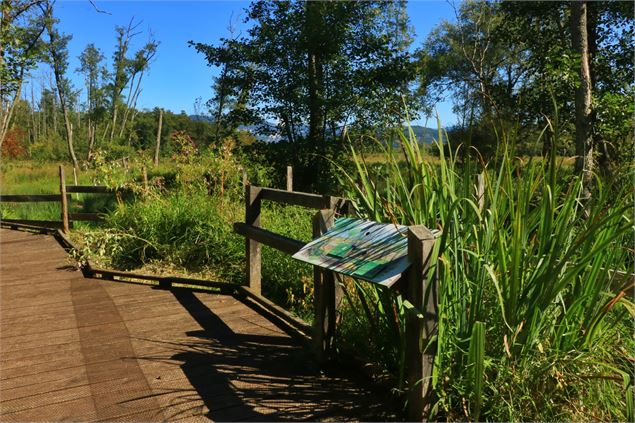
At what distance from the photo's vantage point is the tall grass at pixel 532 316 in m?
1.91

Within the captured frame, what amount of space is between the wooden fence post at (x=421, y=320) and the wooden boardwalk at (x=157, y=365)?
1.09 ft

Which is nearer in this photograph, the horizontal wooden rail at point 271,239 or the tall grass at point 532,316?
the tall grass at point 532,316

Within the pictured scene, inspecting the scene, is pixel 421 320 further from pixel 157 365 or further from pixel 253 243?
pixel 253 243

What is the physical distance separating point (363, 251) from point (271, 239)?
1712 millimetres

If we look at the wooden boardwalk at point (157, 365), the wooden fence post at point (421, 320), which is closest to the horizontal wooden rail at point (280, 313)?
the wooden boardwalk at point (157, 365)

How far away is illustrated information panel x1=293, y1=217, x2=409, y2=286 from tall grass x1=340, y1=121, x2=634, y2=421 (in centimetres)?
21

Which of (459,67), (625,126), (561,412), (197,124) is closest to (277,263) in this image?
(561,412)

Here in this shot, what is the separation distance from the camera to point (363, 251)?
2.13 m

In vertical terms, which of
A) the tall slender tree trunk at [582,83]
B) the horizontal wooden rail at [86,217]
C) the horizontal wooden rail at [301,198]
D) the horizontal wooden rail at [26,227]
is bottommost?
the horizontal wooden rail at [26,227]

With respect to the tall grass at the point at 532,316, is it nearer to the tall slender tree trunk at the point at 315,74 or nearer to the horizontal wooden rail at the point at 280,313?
the horizontal wooden rail at the point at 280,313

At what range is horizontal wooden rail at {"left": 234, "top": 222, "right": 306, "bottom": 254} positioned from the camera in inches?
131

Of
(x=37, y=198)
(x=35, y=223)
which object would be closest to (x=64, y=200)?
(x=35, y=223)

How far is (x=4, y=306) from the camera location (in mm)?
4531

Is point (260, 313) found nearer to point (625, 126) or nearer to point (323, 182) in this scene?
point (625, 126)
